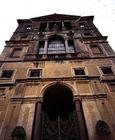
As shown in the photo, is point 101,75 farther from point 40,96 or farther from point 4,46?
point 4,46

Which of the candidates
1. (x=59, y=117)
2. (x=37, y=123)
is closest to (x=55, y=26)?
(x=59, y=117)

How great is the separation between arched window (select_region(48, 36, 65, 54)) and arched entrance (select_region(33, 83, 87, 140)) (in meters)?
5.79

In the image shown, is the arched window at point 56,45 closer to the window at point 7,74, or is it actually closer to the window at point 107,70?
the window at point 7,74

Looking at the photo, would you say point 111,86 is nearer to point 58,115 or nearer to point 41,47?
point 58,115

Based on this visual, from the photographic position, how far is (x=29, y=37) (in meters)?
20.4

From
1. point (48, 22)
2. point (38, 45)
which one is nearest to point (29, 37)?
point (38, 45)

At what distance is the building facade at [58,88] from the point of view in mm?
9914

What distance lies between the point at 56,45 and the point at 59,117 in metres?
9.34

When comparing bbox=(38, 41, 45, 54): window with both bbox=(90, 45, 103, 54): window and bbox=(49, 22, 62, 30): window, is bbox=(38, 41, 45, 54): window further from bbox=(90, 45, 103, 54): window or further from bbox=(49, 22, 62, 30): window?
bbox=(90, 45, 103, 54): window

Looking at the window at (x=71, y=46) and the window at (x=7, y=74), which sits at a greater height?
the window at (x=71, y=46)

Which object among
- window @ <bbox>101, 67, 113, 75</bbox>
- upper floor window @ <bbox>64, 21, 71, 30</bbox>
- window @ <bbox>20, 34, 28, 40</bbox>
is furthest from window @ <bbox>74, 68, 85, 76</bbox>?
upper floor window @ <bbox>64, 21, 71, 30</bbox>

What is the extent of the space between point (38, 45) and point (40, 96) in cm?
809

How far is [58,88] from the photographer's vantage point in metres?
12.8

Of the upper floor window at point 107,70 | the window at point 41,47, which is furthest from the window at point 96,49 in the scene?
the window at point 41,47
